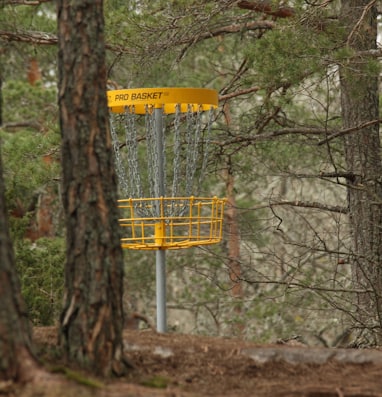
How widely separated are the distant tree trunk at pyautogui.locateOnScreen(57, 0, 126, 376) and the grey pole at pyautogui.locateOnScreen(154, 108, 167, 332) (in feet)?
4.74

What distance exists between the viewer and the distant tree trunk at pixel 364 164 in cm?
718

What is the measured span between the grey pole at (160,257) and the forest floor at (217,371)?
581 mm

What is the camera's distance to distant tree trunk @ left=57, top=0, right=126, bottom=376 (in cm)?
359

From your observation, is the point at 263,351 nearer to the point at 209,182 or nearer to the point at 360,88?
the point at 360,88

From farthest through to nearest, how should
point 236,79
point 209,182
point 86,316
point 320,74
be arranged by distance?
point 209,182
point 236,79
point 320,74
point 86,316

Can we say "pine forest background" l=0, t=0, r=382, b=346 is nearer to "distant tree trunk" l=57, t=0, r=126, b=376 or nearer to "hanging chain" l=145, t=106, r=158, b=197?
"hanging chain" l=145, t=106, r=158, b=197

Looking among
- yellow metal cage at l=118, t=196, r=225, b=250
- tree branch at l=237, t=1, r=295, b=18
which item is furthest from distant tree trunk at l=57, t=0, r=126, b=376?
tree branch at l=237, t=1, r=295, b=18

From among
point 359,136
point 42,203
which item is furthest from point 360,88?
point 42,203

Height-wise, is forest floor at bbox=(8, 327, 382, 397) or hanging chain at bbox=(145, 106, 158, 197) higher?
hanging chain at bbox=(145, 106, 158, 197)

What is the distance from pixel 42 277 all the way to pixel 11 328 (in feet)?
18.7

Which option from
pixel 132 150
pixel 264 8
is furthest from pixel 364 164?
pixel 132 150

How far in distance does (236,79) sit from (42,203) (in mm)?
6808

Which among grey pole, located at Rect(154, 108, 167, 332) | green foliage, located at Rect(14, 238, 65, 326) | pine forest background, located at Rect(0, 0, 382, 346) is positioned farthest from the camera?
green foliage, located at Rect(14, 238, 65, 326)

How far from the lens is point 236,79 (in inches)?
335
